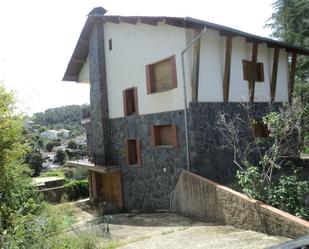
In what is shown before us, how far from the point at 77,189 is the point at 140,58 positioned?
47.5 ft

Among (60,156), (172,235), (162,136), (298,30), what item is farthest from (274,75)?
(60,156)

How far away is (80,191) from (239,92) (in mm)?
16614

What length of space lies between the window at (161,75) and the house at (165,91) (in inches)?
1.7

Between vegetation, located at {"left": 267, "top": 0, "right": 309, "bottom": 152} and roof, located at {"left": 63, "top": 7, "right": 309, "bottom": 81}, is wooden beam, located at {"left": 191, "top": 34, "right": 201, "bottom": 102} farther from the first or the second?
vegetation, located at {"left": 267, "top": 0, "right": 309, "bottom": 152}

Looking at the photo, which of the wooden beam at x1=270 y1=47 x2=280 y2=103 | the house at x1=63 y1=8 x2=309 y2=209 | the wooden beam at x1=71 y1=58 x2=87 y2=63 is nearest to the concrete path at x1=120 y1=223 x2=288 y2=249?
the house at x1=63 y1=8 x2=309 y2=209

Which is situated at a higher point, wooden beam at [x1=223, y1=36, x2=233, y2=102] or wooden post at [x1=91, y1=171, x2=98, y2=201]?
wooden beam at [x1=223, y1=36, x2=233, y2=102]

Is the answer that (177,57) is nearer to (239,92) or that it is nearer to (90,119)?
(239,92)

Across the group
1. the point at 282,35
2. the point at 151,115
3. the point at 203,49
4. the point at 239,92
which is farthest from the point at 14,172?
the point at 282,35

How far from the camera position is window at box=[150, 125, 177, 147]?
16.9 m

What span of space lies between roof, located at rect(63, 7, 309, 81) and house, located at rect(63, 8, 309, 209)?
55 millimetres

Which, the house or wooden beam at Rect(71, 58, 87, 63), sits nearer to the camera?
the house

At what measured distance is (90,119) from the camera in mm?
22859

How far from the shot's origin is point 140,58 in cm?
1808

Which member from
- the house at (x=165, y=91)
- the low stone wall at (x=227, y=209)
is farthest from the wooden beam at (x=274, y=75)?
the low stone wall at (x=227, y=209)
